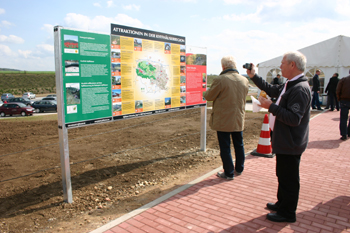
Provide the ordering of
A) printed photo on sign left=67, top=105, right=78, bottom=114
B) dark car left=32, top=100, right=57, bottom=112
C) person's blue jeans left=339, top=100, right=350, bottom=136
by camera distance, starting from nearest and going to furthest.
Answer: printed photo on sign left=67, top=105, right=78, bottom=114, person's blue jeans left=339, top=100, right=350, bottom=136, dark car left=32, top=100, right=57, bottom=112

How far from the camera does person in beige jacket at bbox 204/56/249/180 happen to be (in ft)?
15.0

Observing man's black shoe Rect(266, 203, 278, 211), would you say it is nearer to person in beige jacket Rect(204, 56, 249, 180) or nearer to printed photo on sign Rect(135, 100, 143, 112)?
person in beige jacket Rect(204, 56, 249, 180)

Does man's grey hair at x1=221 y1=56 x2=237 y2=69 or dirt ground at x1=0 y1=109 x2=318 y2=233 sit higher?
man's grey hair at x1=221 y1=56 x2=237 y2=69

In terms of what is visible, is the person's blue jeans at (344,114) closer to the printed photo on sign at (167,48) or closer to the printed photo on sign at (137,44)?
the printed photo on sign at (167,48)

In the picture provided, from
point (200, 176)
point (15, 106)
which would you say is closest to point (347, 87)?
point (200, 176)

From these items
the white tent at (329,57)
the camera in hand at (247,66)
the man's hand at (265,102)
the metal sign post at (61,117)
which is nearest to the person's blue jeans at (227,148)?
the camera in hand at (247,66)

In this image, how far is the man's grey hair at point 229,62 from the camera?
4.65 meters

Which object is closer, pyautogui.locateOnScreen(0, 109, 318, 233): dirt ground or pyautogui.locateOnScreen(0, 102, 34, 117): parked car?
pyautogui.locateOnScreen(0, 109, 318, 233): dirt ground

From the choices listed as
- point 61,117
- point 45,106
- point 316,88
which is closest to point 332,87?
point 316,88

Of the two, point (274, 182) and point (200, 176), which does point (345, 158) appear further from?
point (200, 176)

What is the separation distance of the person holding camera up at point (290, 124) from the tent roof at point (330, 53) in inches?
720

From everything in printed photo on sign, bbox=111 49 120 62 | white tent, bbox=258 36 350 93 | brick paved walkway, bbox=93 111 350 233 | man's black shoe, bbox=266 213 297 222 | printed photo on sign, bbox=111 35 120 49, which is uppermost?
white tent, bbox=258 36 350 93

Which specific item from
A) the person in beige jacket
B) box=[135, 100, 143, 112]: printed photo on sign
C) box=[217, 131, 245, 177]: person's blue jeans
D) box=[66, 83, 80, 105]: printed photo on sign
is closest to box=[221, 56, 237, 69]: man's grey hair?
the person in beige jacket

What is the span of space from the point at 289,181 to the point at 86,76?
327cm
